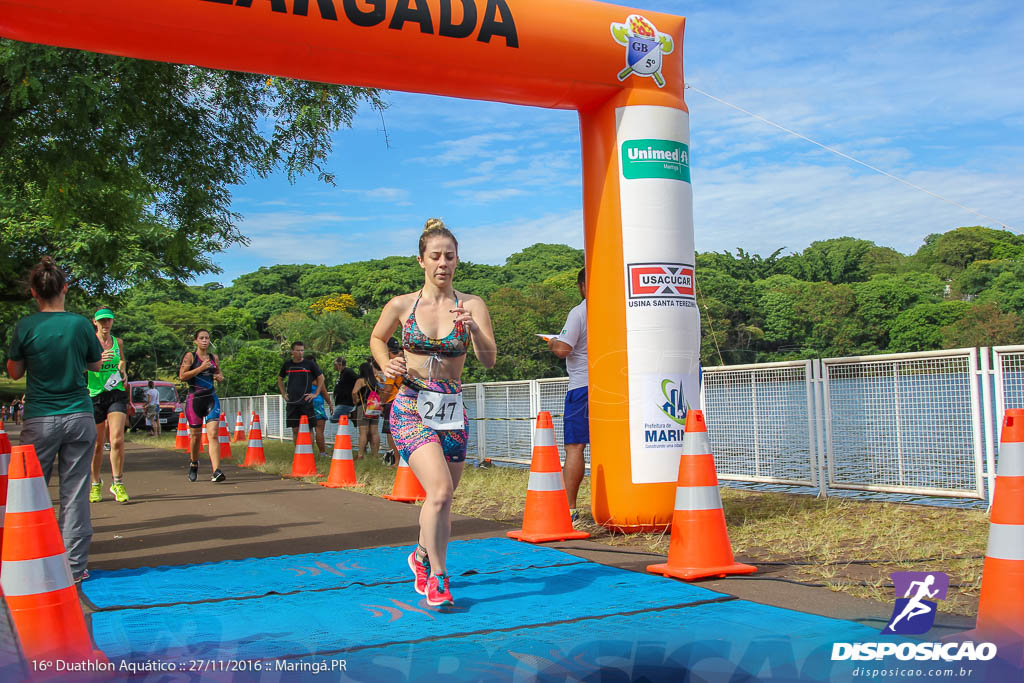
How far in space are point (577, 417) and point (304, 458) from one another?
263 inches

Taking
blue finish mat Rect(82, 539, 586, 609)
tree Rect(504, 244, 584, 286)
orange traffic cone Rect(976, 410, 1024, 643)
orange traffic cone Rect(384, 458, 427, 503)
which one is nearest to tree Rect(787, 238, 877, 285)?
tree Rect(504, 244, 584, 286)

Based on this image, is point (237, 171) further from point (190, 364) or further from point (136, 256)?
point (136, 256)

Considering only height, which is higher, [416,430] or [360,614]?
[416,430]

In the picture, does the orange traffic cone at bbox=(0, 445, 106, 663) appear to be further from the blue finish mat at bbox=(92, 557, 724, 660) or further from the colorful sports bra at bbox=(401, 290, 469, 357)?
the colorful sports bra at bbox=(401, 290, 469, 357)

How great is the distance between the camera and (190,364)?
10812mm

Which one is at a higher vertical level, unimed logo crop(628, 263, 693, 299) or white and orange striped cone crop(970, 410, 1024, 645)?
unimed logo crop(628, 263, 693, 299)

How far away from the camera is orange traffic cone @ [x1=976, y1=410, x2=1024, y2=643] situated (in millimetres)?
3359

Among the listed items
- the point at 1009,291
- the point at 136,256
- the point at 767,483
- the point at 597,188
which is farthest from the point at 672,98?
the point at 1009,291

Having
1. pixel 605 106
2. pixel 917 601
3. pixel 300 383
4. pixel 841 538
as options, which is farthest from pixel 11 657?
pixel 300 383

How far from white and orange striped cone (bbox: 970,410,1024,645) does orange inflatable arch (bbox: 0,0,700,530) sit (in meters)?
3.07

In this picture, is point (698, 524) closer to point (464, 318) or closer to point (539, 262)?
point (464, 318)

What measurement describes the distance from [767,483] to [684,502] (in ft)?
14.6

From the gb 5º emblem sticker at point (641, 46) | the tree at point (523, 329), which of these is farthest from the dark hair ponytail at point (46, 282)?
the tree at point (523, 329)

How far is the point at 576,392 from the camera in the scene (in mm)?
7273
